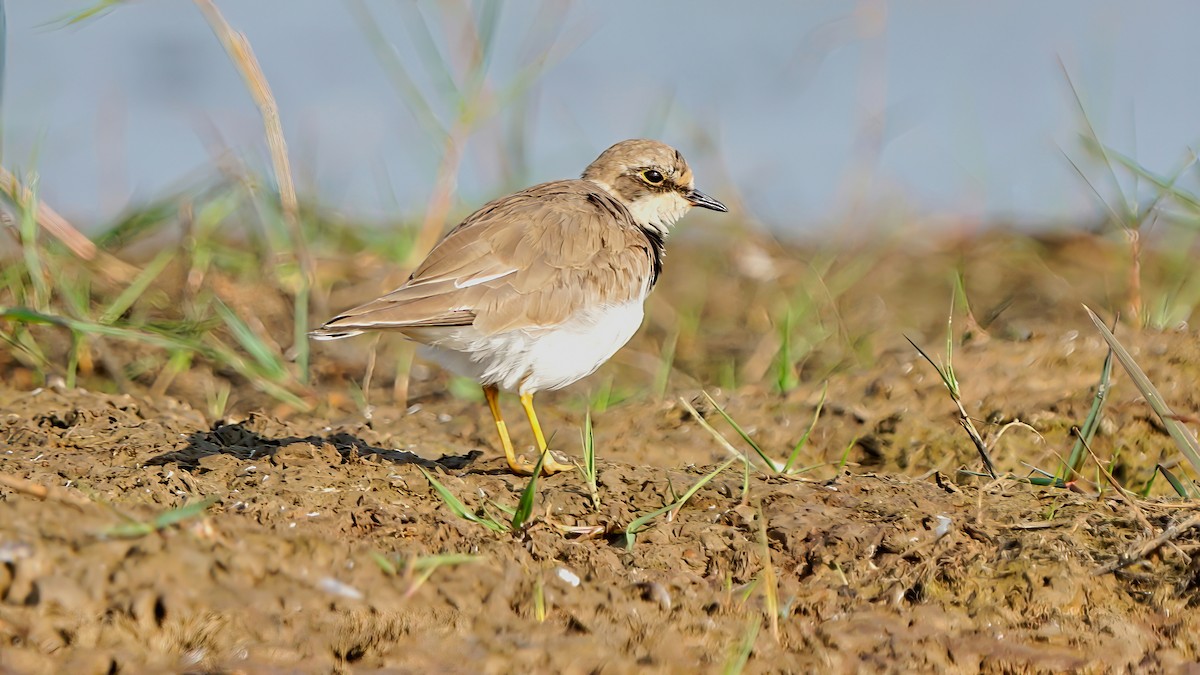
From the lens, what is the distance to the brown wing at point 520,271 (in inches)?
172

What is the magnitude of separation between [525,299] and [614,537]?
1137 mm

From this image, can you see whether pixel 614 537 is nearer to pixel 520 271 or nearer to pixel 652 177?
pixel 520 271

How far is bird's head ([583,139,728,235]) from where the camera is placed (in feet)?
18.6

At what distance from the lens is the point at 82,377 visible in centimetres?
588

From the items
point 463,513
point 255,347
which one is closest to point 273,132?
point 255,347

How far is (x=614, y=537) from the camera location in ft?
12.1

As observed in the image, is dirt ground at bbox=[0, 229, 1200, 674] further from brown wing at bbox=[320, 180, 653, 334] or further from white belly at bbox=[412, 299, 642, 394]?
brown wing at bbox=[320, 180, 653, 334]

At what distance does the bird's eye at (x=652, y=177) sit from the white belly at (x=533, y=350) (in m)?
1.10

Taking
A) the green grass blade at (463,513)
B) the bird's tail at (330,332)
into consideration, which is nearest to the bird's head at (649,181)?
the bird's tail at (330,332)

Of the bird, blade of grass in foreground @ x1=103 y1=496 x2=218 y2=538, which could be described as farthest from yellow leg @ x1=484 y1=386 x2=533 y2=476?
blade of grass in foreground @ x1=103 y1=496 x2=218 y2=538

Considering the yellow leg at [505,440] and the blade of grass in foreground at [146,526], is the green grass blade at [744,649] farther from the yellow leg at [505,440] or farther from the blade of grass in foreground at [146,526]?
the yellow leg at [505,440]

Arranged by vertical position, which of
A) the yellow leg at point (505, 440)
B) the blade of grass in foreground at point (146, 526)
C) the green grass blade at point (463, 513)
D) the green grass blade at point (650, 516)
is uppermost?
the blade of grass in foreground at point (146, 526)

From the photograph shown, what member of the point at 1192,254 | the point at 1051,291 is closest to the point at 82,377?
the point at 1051,291

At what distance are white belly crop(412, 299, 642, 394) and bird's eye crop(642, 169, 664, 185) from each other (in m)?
1.10
